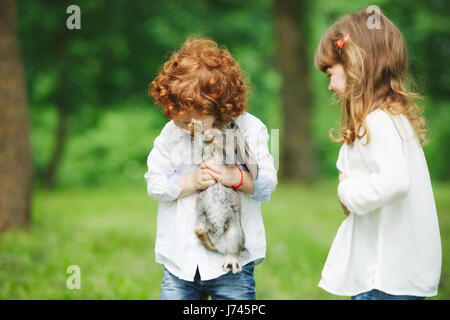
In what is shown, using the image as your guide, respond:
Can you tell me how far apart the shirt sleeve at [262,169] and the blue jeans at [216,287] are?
347 mm

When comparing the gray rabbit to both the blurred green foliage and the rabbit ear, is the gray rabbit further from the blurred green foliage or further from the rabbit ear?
the blurred green foliage

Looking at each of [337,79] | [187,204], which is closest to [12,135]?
[187,204]

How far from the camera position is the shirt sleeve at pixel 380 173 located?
6.22 ft

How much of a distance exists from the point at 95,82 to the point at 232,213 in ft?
40.7

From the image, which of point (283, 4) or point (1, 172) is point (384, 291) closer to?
point (1, 172)

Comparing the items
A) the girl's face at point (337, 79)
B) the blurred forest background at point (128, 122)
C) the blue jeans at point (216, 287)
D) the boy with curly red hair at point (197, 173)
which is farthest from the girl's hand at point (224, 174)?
the blurred forest background at point (128, 122)

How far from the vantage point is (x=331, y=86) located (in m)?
2.14

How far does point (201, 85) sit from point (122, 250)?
4000 mm

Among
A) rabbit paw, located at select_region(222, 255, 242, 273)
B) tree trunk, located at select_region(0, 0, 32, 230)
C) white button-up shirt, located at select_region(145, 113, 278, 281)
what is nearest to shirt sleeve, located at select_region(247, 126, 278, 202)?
white button-up shirt, located at select_region(145, 113, 278, 281)

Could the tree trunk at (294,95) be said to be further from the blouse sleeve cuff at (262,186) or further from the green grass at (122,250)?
the blouse sleeve cuff at (262,186)

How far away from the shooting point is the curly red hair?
81.4 inches

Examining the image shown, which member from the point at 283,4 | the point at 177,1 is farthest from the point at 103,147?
the point at 283,4

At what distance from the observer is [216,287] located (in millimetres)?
2205

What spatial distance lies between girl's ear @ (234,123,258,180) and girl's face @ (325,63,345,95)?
459 millimetres
